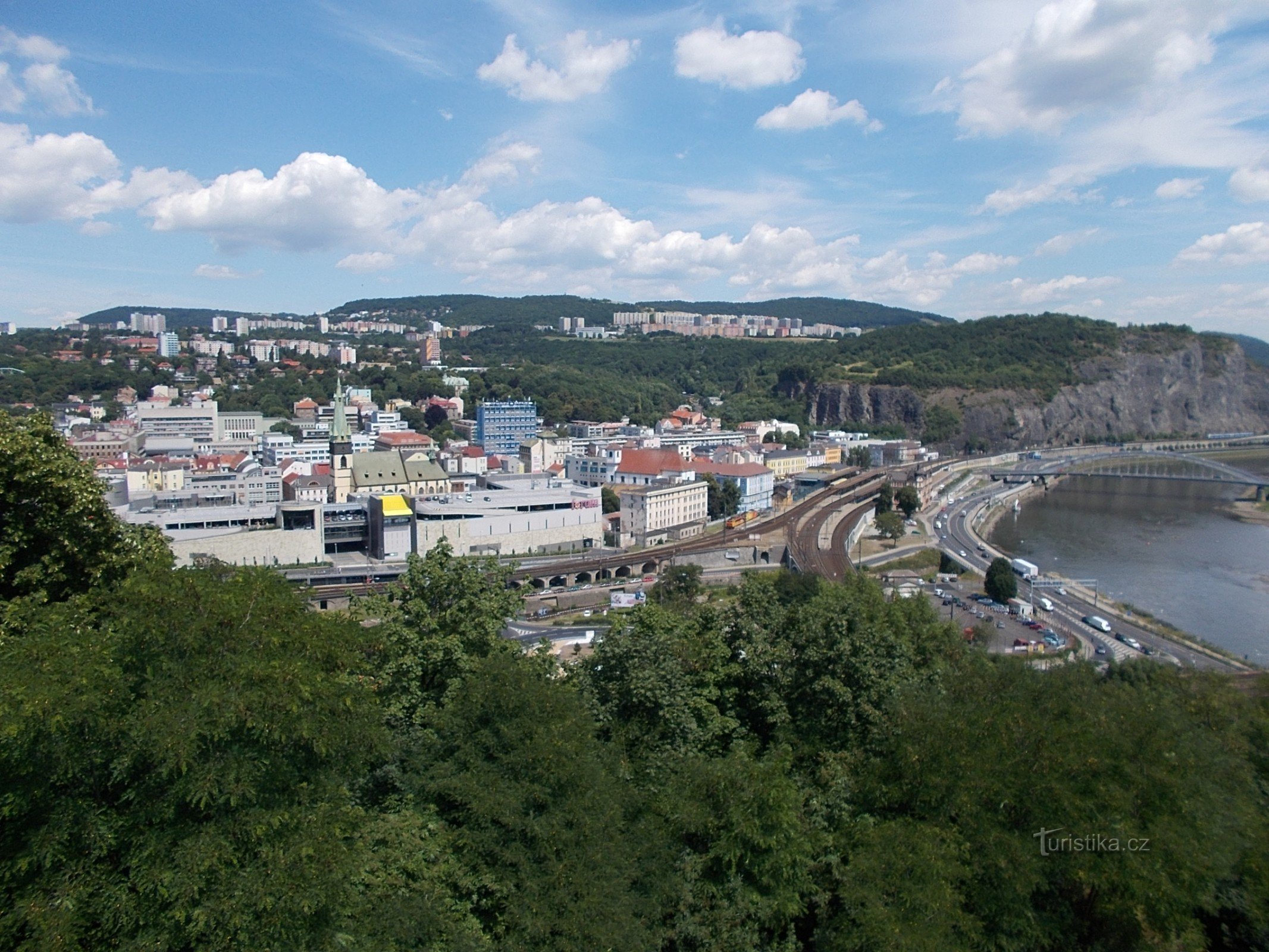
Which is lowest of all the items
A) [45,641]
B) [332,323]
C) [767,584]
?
[767,584]

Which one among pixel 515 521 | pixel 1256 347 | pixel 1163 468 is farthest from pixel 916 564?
pixel 1256 347

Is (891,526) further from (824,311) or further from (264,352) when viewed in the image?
(824,311)

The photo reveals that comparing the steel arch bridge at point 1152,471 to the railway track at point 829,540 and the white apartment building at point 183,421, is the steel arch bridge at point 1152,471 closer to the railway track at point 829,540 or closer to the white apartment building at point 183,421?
the railway track at point 829,540

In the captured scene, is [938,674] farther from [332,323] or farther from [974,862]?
[332,323]

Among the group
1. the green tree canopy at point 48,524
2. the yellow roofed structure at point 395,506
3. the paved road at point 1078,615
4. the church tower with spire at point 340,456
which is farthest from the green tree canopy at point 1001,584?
the green tree canopy at point 48,524

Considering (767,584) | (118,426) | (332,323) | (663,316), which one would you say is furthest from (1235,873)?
(332,323)

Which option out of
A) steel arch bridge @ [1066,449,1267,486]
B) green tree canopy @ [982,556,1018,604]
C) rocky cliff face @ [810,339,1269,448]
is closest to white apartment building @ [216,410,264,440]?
green tree canopy @ [982,556,1018,604]

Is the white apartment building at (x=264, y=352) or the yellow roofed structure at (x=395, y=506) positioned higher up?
the white apartment building at (x=264, y=352)
